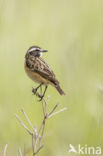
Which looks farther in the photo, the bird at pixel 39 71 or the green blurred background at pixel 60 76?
the green blurred background at pixel 60 76

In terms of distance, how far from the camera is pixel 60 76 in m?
6.53

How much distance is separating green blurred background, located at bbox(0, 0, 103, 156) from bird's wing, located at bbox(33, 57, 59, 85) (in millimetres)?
421

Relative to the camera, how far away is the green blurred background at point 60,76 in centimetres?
557

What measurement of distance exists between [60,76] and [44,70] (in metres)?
1.68

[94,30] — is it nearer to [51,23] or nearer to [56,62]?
[56,62]

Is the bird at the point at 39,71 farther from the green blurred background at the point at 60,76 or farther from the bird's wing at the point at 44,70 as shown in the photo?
the green blurred background at the point at 60,76

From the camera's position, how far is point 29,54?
16.8 ft

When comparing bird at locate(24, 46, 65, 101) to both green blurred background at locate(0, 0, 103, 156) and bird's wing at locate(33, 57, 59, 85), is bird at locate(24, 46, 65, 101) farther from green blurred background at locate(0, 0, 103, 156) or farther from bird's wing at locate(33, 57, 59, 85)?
green blurred background at locate(0, 0, 103, 156)

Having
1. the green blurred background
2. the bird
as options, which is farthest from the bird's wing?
the green blurred background

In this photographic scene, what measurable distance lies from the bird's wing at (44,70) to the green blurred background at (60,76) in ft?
1.38

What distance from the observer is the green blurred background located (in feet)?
18.3

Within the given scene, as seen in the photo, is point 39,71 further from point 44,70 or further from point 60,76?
point 60,76

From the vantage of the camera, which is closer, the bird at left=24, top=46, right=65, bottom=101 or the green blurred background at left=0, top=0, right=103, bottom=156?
the bird at left=24, top=46, right=65, bottom=101

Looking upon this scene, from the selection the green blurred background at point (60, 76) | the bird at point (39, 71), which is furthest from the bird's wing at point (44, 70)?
the green blurred background at point (60, 76)
